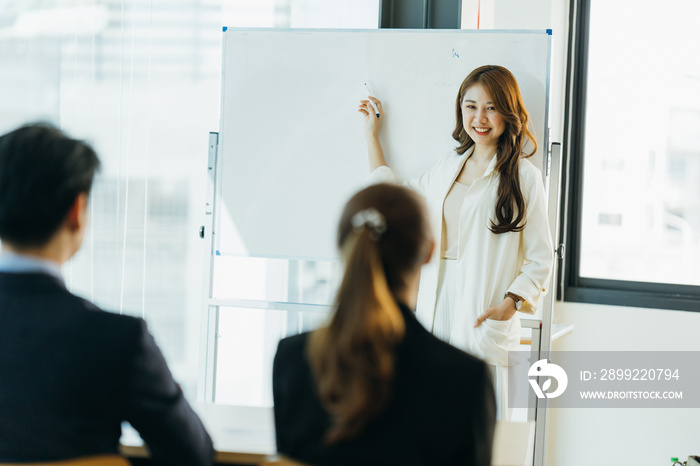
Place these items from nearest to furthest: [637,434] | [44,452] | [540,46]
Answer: [44,452] < [540,46] < [637,434]

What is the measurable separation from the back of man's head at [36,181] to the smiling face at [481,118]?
149cm

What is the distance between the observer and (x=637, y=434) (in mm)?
3361

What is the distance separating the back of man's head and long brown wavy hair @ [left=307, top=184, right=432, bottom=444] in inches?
19.1

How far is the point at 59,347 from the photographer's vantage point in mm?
1131

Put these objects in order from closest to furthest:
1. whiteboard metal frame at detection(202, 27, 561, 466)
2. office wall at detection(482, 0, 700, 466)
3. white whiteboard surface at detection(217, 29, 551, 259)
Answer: white whiteboard surface at detection(217, 29, 551, 259) → whiteboard metal frame at detection(202, 27, 561, 466) → office wall at detection(482, 0, 700, 466)

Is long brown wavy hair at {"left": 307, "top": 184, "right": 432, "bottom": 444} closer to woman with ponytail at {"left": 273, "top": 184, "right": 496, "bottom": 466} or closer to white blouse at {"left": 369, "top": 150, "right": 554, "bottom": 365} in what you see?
woman with ponytail at {"left": 273, "top": 184, "right": 496, "bottom": 466}

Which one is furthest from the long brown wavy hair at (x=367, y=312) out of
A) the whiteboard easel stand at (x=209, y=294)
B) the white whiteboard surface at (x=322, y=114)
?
the whiteboard easel stand at (x=209, y=294)

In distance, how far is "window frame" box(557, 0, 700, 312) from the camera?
3.44m

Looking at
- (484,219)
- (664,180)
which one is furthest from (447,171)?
(664,180)

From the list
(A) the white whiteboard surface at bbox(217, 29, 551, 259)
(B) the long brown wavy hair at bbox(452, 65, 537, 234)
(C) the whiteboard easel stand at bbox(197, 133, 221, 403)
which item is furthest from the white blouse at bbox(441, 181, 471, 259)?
(C) the whiteboard easel stand at bbox(197, 133, 221, 403)

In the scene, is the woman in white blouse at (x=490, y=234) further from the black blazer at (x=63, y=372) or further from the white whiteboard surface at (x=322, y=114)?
the black blazer at (x=63, y=372)

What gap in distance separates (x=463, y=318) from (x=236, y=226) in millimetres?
980

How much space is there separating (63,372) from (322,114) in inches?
68.9

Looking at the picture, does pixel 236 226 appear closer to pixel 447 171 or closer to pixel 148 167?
pixel 148 167
